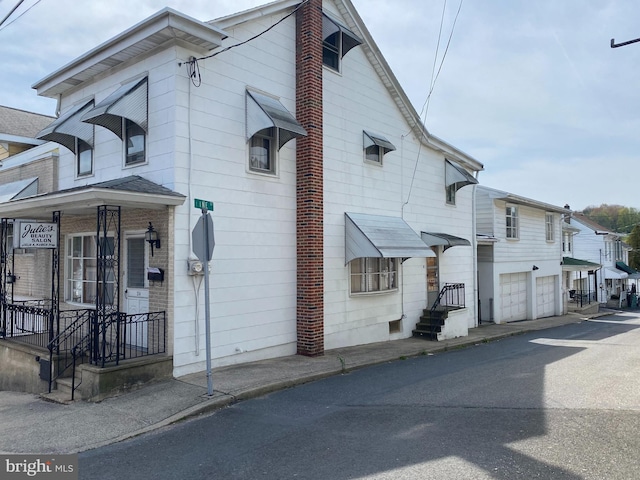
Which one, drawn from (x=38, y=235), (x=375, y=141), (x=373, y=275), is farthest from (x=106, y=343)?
(x=375, y=141)

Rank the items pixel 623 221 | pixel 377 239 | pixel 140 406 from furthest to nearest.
→ pixel 623 221
pixel 377 239
pixel 140 406

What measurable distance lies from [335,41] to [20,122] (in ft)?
43.4

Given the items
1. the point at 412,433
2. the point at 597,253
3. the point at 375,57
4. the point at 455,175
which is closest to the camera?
the point at 412,433

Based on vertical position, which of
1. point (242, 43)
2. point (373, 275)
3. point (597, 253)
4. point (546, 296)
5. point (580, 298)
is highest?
point (242, 43)

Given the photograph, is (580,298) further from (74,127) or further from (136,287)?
(74,127)

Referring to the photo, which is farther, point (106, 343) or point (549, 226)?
point (549, 226)

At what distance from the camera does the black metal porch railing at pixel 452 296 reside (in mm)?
15609

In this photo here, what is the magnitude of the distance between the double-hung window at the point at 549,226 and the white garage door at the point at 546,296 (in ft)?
6.71

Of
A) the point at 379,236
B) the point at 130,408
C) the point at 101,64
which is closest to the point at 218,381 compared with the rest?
the point at 130,408

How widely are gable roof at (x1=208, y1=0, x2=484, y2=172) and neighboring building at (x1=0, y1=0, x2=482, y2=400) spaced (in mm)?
41

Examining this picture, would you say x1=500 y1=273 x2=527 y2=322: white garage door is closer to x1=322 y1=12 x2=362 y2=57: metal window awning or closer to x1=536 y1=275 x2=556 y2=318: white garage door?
x1=536 y1=275 x2=556 y2=318: white garage door

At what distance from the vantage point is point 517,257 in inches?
835

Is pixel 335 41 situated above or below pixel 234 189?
above

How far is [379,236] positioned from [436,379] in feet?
13.6
